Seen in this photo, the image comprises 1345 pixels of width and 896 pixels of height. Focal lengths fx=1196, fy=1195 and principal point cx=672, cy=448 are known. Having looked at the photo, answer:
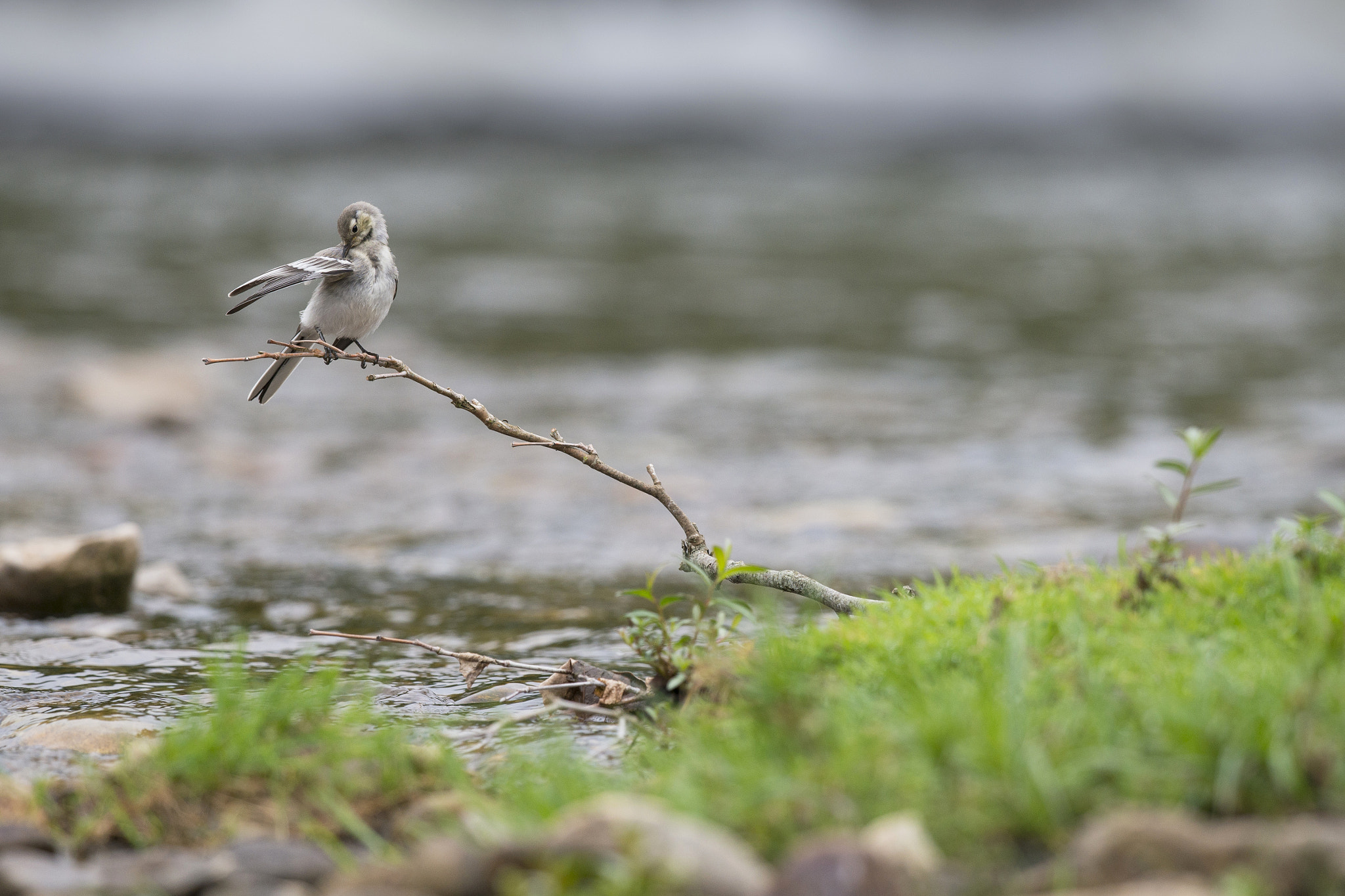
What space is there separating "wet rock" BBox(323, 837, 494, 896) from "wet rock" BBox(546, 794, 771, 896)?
16 cm

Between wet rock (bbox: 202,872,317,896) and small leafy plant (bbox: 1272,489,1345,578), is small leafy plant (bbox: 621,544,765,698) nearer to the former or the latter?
wet rock (bbox: 202,872,317,896)

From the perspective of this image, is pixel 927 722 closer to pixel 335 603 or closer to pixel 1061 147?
pixel 335 603

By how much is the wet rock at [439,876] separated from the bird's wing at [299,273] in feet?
→ 6.37

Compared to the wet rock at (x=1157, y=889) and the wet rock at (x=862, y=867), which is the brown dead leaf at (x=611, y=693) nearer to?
the wet rock at (x=862, y=867)

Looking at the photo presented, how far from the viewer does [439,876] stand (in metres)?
2.46

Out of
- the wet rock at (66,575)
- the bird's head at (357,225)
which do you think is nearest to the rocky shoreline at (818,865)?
the bird's head at (357,225)

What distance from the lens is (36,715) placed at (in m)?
4.33

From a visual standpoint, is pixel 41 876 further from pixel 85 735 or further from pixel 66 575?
pixel 66 575

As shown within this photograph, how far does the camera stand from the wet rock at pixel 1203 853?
2.31 metres

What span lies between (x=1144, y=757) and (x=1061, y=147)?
73249 mm

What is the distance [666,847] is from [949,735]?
0.76m


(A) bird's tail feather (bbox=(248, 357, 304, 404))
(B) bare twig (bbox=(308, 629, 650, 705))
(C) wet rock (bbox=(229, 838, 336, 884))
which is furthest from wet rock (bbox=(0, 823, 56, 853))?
(A) bird's tail feather (bbox=(248, 357, 304, 404))

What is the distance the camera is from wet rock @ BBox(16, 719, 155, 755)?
3.95 meters

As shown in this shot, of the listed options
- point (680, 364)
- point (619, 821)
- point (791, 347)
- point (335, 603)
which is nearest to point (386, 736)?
point (619, 821)
